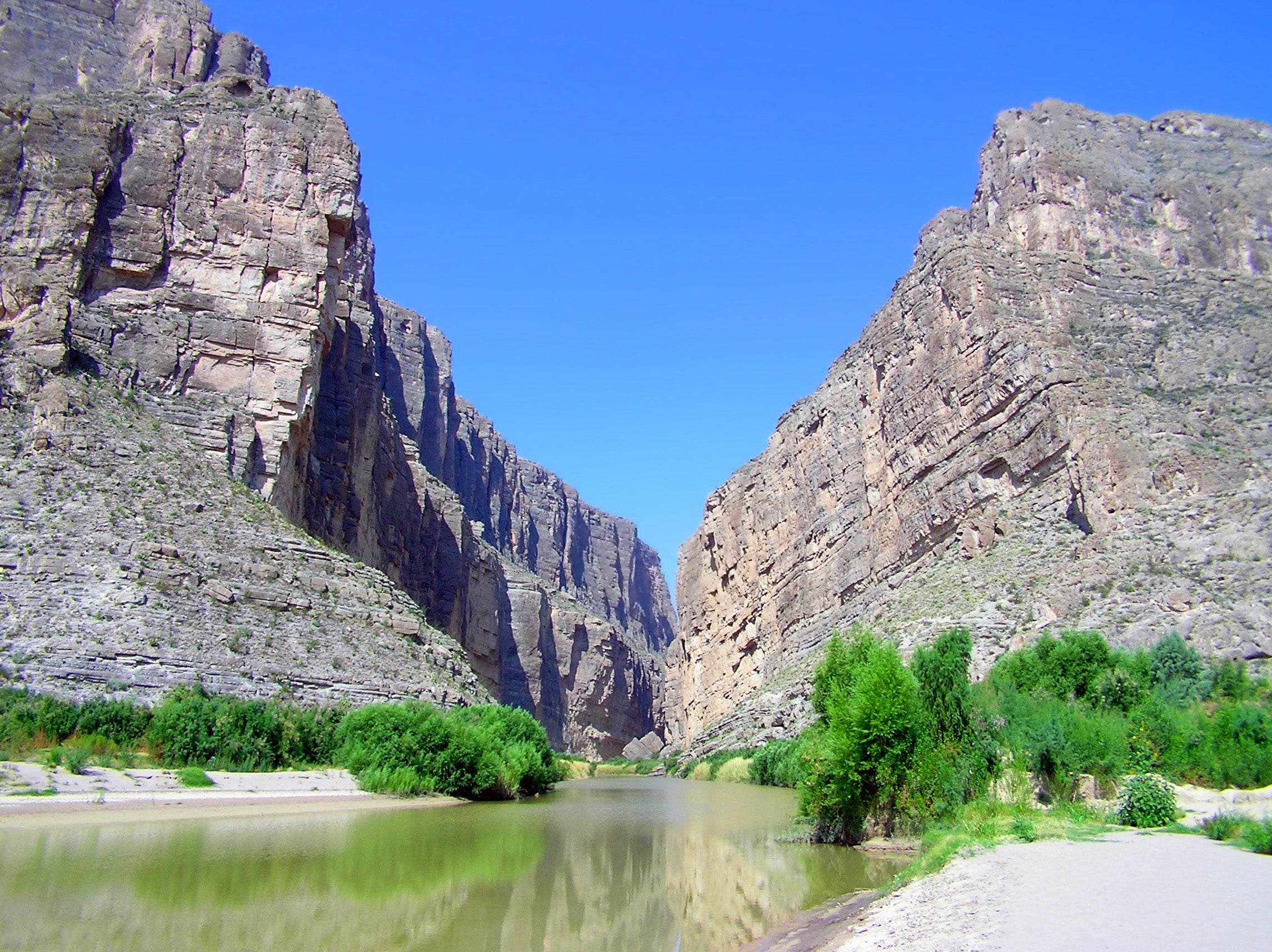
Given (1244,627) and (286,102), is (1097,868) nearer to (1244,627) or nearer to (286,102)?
(1244,627)

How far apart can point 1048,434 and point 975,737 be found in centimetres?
3203

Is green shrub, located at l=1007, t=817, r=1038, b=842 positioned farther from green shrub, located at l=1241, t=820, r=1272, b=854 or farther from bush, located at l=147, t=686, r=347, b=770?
bush, located at l=147, t=686, r=347, b=770

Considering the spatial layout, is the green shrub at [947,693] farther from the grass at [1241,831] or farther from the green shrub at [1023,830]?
the grass at [1241,831]

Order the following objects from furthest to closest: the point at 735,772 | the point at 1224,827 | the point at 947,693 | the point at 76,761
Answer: the point at 735,772 < the point at 76,761 < the point at 947,693 < the point at 1224,827

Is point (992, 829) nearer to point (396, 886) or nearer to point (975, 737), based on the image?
point (975, 737)

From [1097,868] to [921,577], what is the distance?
137ft

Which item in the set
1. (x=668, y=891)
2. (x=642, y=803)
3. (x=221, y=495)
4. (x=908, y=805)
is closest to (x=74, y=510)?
(x=221, y=495)

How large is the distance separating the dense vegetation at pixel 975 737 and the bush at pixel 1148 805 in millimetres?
31

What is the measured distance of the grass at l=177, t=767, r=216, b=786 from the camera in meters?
23.5

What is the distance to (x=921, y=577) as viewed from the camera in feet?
172

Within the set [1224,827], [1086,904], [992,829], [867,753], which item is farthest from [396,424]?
[1086,904]

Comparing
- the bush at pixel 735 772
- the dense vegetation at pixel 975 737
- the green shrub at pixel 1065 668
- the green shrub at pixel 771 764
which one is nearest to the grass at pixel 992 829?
the dense vegetation at pixel 975 737

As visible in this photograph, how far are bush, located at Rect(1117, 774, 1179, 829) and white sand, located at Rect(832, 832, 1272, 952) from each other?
3147mm

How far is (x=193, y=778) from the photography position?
2364 centimetres
